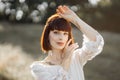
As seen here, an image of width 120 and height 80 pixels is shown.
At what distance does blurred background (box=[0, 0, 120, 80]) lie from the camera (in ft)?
34.7

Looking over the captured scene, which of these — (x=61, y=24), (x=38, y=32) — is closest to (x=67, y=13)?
(x=61, y=24)

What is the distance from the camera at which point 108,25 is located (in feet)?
49.8

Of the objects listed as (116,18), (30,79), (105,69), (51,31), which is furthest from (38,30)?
(51,31)

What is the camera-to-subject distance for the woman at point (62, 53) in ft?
13.2

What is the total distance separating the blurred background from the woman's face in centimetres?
566

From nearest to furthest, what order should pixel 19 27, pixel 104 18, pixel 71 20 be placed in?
pixel 71 20, pixel 104 18, pixel 19 27

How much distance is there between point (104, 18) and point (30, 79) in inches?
217

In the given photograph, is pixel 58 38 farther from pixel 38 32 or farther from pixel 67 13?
pixel 38 32

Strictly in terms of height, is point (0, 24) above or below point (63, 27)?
below

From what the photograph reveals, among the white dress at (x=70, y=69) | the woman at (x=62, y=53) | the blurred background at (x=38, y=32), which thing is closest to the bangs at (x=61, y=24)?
the woman at (x=62, y=53)

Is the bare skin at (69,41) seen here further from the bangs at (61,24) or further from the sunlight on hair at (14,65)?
the sunlight on hair at (14,65)

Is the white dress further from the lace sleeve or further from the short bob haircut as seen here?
the short bob haircut

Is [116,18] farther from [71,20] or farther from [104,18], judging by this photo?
[71,20]

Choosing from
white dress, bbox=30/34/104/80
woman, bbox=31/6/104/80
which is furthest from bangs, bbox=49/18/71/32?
white dress, bbox=30/34/104/80
